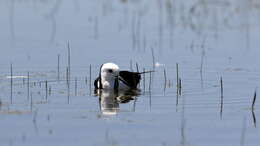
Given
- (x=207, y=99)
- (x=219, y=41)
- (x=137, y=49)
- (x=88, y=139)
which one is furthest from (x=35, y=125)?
(x=219, y=41)

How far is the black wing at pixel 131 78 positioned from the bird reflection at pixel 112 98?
0.44ft

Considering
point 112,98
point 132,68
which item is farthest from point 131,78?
point 132,68

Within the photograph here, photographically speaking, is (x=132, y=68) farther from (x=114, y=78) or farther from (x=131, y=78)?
(x=131, y=78)

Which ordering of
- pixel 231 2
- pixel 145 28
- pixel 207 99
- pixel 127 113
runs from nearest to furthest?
pixel 127 113 → pixel 207 99 → pixel 145 28 → pixel 231 2

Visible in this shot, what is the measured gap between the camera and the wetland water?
940 cm

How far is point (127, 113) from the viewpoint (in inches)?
413

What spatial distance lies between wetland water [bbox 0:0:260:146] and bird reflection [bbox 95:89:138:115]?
0.16ft

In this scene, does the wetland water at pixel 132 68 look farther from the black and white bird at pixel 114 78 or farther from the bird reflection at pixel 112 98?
the black and white bird at pixel 114 78

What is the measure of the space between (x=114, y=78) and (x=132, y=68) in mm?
1177

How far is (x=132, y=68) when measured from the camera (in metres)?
13.9

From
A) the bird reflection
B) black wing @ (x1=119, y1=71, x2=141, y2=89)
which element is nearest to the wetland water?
the bird reflection

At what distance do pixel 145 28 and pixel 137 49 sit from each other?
2.10 meters

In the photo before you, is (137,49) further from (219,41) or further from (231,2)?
(231,2)

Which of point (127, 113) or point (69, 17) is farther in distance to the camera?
point (69, 17)
